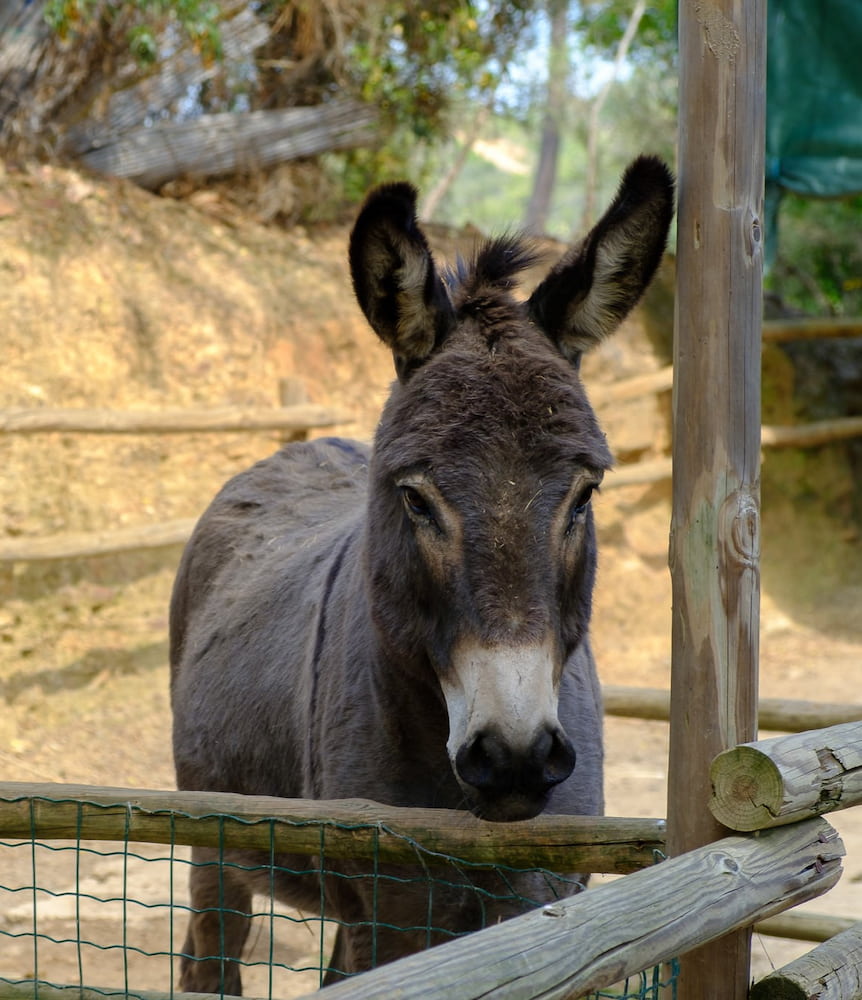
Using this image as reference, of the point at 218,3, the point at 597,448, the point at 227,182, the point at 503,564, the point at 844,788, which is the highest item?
the point at 218,3

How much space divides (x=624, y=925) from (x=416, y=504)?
0.93 m

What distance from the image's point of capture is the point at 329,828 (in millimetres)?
2143

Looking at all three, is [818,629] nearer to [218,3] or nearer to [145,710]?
[145,710]

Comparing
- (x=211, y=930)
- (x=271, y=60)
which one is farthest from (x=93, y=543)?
(x=271, y=60)

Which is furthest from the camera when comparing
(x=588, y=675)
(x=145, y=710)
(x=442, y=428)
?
(x=145, y=710)

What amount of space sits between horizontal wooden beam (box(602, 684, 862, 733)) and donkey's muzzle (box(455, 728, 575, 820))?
81.1 inches

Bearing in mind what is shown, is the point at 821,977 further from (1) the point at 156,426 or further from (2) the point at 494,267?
(1) the point at 156,426

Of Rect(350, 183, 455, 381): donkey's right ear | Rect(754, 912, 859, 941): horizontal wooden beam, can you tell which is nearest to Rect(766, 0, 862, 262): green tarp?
Rect(754, 912, 859, 941): horizontal wooden beam

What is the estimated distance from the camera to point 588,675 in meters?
2.86

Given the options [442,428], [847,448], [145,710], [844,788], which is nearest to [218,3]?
[145,710]

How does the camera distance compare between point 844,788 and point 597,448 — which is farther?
point 597,448

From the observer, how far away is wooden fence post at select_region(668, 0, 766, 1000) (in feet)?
6.42

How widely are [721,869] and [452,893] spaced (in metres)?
0.82

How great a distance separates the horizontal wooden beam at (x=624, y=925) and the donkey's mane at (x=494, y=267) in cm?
133
